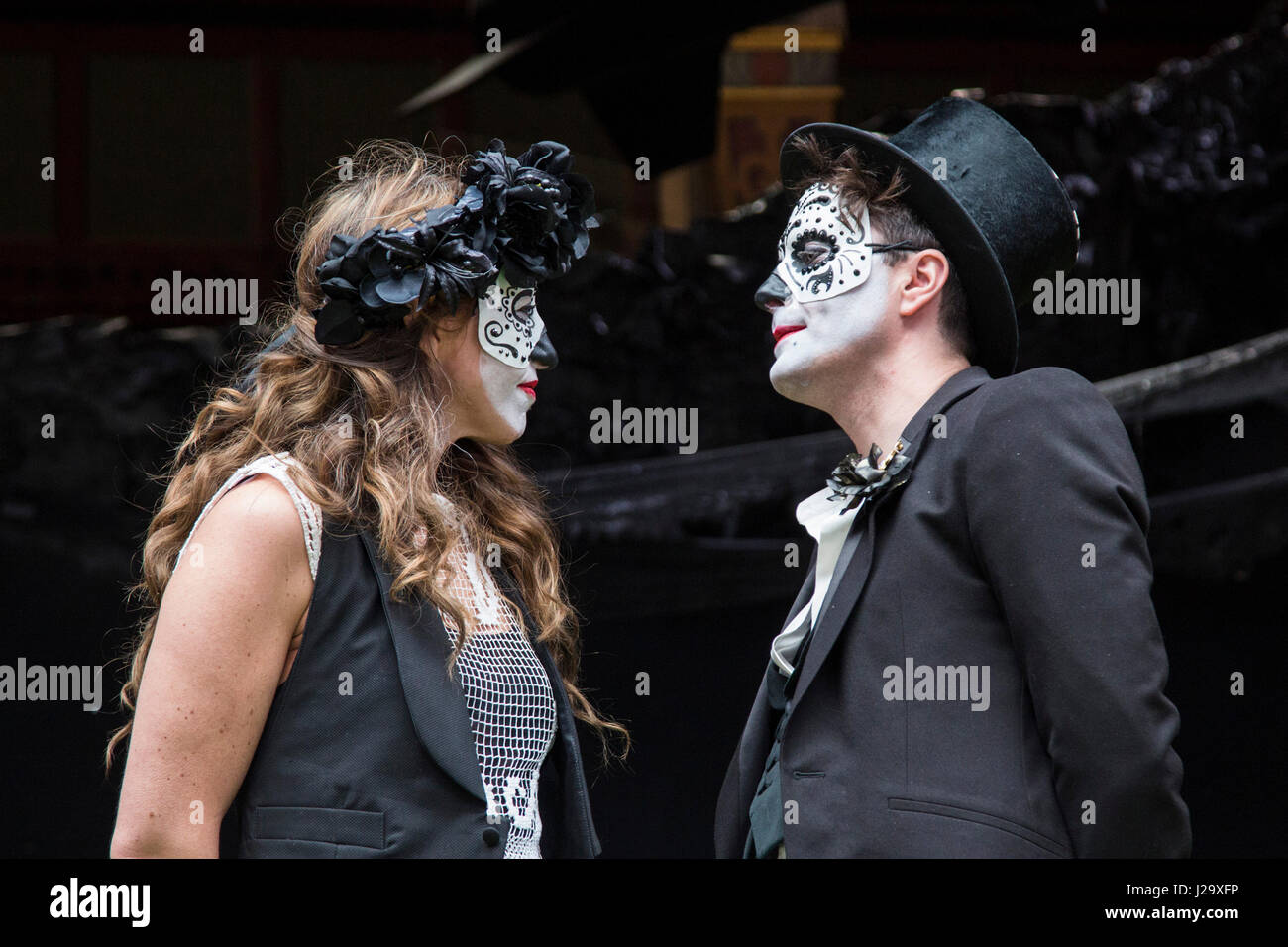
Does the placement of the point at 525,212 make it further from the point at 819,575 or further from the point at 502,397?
the point at 819,575

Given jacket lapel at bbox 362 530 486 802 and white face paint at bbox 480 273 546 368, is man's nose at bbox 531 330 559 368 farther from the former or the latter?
jacket lapel at bbox 362 530 486 802

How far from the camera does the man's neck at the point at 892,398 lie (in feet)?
7.11

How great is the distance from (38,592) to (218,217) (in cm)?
128

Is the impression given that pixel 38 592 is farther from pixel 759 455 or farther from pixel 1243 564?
→ pixel 1243 564

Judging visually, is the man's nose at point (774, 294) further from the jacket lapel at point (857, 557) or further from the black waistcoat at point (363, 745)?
the black waistcoat at point (363, 745)

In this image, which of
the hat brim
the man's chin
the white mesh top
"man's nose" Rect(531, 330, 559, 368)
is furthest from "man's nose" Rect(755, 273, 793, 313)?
the white mesh top

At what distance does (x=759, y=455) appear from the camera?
398 centimetres

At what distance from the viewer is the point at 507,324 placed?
2186 mm

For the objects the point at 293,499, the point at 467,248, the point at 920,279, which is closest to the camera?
the point at 293,499

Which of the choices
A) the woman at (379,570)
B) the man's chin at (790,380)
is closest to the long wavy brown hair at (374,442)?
the woman at (379,570)

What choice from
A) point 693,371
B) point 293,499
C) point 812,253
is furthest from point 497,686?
point 693,371

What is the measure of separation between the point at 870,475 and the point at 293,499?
801 mm

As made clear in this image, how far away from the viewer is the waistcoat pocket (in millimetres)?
1790

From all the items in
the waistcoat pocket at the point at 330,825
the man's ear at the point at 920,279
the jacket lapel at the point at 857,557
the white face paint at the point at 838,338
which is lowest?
the waistcoat pocket at the point at 330,825
